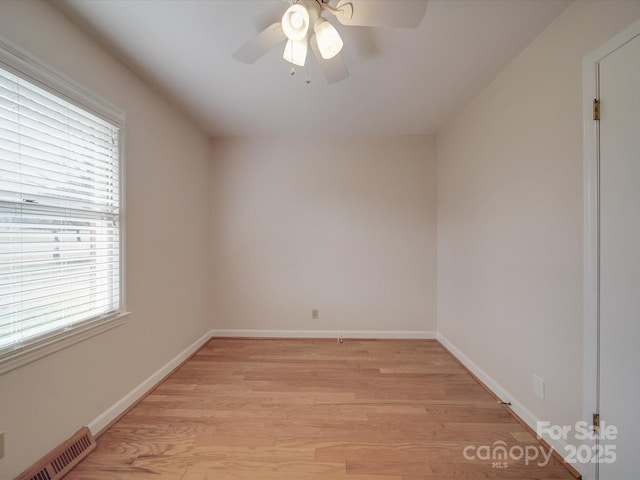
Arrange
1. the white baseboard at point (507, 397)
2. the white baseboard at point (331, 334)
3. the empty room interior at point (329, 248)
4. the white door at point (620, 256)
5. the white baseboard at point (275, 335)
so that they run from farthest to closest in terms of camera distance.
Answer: the white baseboard at point (331, 334), the white baseboard at point (275, 335), the white baseboard at point (507, 397), the empty room interior at point (329, 248), the white door at point (620, 256)

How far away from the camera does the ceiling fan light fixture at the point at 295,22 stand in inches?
45.0

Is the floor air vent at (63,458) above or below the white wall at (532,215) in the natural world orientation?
below

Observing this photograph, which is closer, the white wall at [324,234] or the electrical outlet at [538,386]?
the electrical outlet at [538,386]

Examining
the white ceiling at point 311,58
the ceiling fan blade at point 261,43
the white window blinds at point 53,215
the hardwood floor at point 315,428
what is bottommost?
the hardwood floor at point 315,428

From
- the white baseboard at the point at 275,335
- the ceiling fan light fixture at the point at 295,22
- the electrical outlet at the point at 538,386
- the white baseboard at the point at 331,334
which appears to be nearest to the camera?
the ceiling fan light fixture at the point at 295,22

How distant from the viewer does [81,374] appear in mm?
1432

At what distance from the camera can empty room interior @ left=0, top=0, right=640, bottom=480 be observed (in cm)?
127

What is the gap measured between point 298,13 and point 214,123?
1844mm

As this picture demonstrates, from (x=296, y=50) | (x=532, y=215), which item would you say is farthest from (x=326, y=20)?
(x=532, y=215)

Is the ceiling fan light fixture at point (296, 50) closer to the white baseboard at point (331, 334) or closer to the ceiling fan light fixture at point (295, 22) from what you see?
the ceiling fan light fixture at point (295, 22)

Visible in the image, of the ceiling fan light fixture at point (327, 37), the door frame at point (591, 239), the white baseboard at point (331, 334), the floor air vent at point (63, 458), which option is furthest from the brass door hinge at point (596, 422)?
the floor air vent at point (63, 458)

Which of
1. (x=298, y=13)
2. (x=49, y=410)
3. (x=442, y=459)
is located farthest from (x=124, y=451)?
(x=298, y=13)

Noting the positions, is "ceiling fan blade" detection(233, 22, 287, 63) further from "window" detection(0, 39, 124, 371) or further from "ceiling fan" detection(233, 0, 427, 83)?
"window" detection(0, 39, 124, 371)

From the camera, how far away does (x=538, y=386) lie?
1515 millimetres
